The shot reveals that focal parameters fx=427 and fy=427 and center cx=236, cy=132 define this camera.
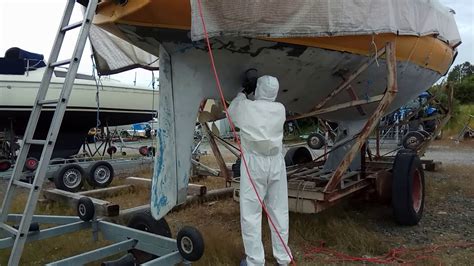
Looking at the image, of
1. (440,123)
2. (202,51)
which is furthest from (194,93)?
(440,123)

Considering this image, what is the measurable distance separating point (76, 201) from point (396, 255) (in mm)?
3944

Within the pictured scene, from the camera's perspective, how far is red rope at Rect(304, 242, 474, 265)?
3.74m

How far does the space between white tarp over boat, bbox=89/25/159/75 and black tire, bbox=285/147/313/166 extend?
9.56ft

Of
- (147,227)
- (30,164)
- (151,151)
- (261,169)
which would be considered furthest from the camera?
(151,151)

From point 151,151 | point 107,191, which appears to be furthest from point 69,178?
point 151,151

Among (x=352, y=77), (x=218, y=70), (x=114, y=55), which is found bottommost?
(x=218, y=70)

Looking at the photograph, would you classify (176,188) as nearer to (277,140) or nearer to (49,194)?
(277,140)

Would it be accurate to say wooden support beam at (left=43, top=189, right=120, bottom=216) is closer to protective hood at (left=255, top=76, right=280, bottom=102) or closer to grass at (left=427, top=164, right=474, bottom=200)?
protective hood at (left=255, top=76, right=280, bottom=102)

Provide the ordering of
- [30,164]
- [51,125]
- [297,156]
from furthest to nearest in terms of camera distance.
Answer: [30,164], [297,156], [51,125]

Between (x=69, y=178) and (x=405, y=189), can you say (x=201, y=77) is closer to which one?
(x=405, y=189)

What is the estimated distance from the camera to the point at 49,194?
6129 mm

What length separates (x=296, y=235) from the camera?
453 centimetres

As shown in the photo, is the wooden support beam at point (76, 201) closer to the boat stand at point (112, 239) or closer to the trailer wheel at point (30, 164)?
the boat stand at point (112, 239)

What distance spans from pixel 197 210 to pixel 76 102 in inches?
170
